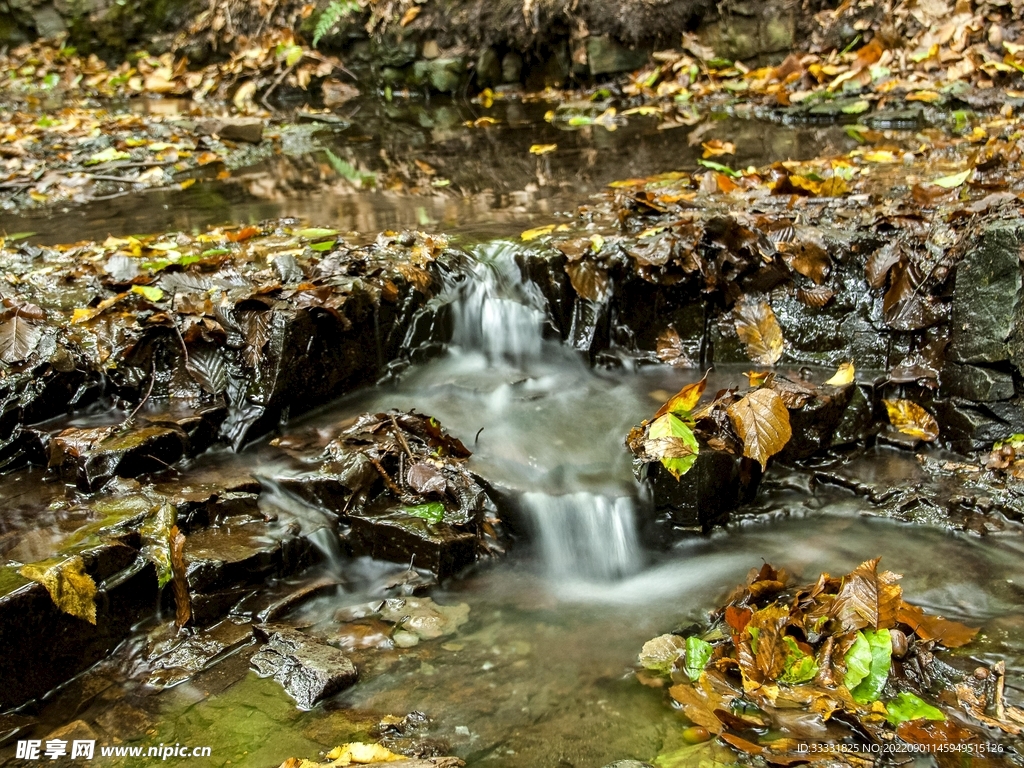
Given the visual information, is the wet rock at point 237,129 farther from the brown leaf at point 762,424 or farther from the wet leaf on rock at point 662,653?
the wet leaf on rock at point 662,653

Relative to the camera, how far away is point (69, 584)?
2869 mm

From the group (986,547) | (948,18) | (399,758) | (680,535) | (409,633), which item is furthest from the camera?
(948,18)

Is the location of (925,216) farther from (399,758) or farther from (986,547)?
(399,758)

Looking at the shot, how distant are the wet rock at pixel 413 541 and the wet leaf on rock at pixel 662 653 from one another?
2.94ft

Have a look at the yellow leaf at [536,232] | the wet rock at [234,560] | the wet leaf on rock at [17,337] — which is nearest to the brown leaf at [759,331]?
the yellow leaf at [536,232]

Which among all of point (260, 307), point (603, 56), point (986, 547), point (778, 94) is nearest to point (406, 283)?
point (260, 307)

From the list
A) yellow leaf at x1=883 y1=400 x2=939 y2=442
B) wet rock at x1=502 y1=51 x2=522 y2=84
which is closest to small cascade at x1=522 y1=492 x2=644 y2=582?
yellow leaf at x1=883 y1=400 x2=939 y2=442

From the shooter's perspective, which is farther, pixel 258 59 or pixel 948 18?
pixel 258 59

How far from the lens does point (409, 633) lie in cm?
309

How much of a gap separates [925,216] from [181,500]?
13.0 ft

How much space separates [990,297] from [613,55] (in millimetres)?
7342

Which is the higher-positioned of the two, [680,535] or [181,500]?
[181,500]

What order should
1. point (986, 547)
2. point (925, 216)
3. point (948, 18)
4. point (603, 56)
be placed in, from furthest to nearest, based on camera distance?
point (603, 56) → point (948, 18) → point (925, 216) → point (986, 547)

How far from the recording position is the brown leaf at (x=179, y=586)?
10.2 ft
